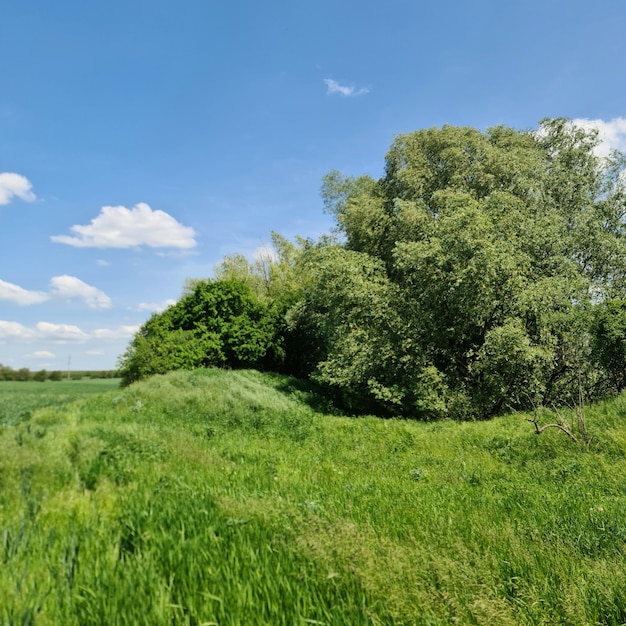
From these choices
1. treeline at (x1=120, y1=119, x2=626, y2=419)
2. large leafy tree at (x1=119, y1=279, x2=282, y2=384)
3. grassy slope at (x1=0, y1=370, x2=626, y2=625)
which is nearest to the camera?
grassy slope at (x1=0, y1=370, x2=626, y2=625)

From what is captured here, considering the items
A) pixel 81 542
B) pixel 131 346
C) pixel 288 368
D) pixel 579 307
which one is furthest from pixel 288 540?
pixel 288 368

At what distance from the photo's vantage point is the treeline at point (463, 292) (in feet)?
56.7

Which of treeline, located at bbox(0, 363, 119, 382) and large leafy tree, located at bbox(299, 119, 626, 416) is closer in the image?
large leafy tree, located at bbox(299, 119, 626, 416)

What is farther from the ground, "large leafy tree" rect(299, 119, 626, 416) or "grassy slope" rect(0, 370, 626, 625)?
"large leafy tree" rect(299, 119, 626, 416)

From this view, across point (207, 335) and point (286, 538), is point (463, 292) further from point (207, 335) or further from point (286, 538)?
point (207, 335)

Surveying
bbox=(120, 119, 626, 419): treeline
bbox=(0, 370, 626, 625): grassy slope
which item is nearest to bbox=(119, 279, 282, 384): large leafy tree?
bbox=(120, 119, 626, 419): treeline

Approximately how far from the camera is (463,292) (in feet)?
58.0

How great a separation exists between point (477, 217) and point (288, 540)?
16896mm

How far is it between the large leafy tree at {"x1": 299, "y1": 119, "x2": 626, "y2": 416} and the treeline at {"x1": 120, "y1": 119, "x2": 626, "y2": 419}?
0.07 metres

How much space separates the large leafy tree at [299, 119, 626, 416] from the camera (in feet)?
57.1

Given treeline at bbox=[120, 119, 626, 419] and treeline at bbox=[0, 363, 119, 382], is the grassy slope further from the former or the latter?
treeline at bbox=[0, 363, 119, 382]

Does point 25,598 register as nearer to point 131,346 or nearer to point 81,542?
point 81,542

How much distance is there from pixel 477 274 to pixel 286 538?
15.6 m

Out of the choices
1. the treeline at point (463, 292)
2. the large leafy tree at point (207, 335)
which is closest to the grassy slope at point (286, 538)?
the treeline at point (463, 292)
